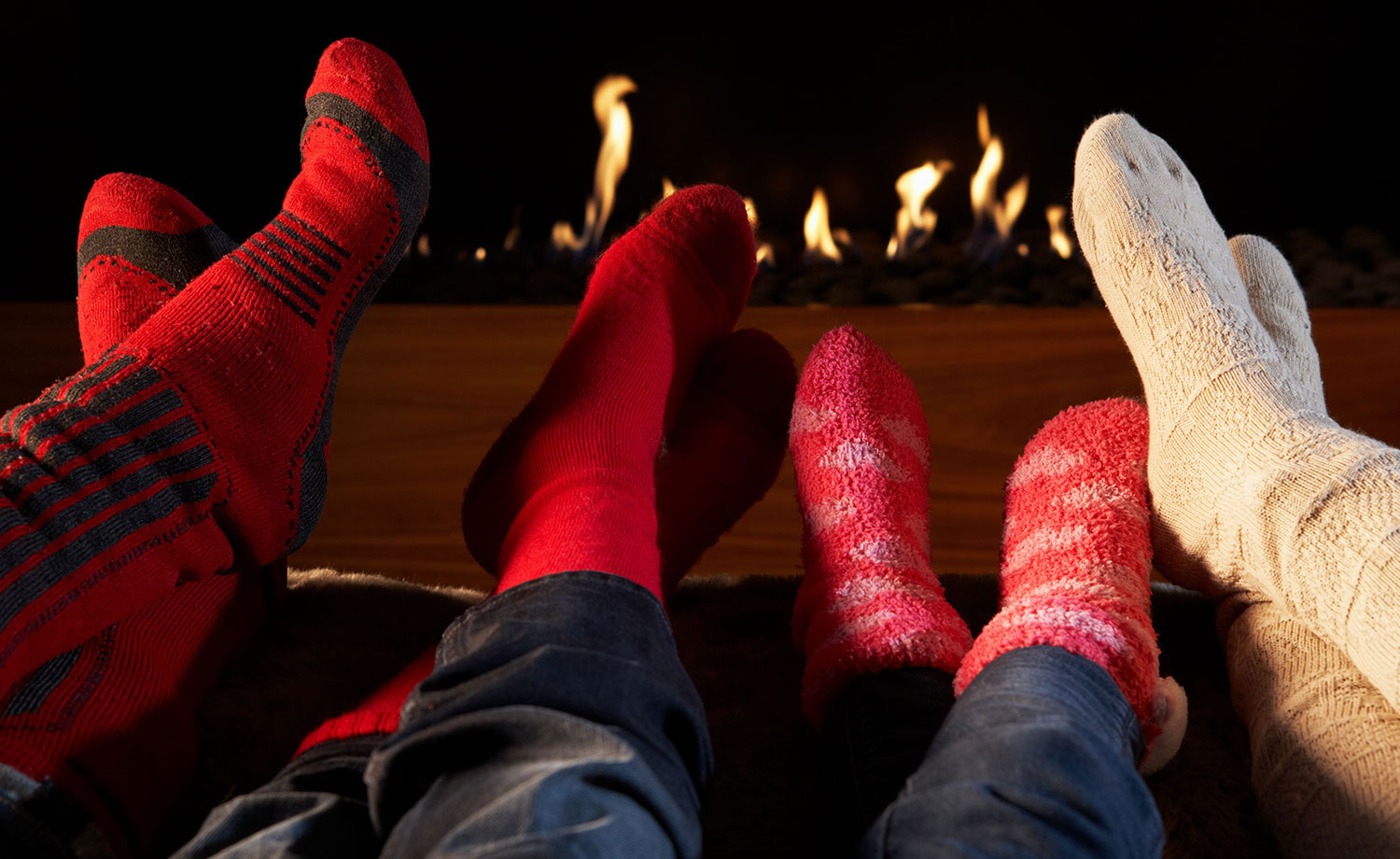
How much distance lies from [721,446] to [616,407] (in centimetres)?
14

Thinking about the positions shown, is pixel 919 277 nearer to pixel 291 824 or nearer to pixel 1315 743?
pixel 1315 743

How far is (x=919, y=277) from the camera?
1.18 metres

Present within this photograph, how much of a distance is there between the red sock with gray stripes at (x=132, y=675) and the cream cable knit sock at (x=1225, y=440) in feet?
1.75

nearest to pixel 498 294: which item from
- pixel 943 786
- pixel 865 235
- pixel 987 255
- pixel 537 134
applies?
pixel 537 134

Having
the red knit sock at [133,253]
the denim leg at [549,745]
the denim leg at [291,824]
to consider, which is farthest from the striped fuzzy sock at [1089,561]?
the red knit sock at [133,253]

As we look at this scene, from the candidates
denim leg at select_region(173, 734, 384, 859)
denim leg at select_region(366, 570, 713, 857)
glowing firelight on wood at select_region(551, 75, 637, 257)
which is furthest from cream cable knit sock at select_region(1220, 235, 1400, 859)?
glowing firelight on wood at select_region(551, 75, 637, 257)

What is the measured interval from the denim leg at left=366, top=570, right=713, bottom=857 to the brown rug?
0.39 ft

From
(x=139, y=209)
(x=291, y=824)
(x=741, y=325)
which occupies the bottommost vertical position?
(x=741, y=325)

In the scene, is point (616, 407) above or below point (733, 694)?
above

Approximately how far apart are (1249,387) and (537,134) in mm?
1005

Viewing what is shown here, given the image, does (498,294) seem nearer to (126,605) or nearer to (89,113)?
(89,113)

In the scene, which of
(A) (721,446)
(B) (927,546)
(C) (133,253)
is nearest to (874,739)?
(B) (927,546)

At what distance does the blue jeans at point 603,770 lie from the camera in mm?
295

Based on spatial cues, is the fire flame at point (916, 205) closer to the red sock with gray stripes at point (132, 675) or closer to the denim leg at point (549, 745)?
the red sock with gray stripes at point (132, 675)
